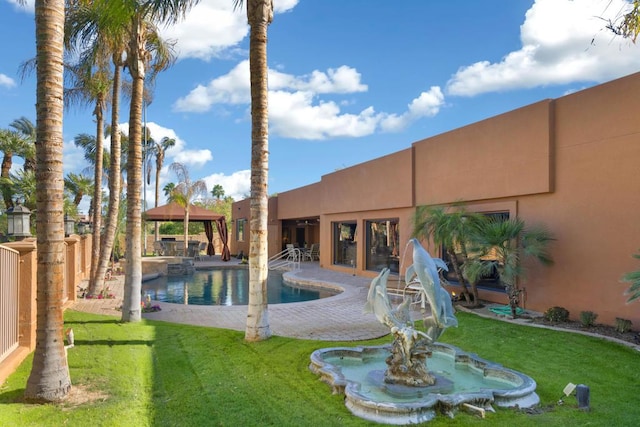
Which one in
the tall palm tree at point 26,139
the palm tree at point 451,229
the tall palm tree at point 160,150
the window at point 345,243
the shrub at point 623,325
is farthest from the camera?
the tall palm tree at point 160,150

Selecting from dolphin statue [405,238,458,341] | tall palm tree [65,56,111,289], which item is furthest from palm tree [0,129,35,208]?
dolphin statue [405,238,458,341]

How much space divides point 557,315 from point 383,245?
9354 mm

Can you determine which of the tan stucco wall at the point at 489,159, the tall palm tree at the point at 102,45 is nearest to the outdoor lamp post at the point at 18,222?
the tall palm tree at the point at 102,45

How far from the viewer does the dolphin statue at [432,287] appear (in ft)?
18.0

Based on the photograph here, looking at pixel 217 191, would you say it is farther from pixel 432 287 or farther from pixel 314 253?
pixel 432 287

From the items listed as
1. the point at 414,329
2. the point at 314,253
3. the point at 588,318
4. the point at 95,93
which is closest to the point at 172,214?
the point at 314,253

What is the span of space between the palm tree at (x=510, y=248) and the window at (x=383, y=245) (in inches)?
280

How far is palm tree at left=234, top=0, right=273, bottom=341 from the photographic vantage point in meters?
8.13

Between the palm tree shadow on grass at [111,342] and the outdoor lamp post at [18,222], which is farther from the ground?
the outdoor lamp post at [18,222]

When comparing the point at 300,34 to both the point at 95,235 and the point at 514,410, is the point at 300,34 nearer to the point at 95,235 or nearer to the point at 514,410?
the point at 95,235

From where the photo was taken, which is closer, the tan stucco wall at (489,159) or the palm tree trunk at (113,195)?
the tan stucco wall at (489,159)

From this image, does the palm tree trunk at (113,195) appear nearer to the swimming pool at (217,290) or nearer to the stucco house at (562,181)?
the swimming pool at (217,290)

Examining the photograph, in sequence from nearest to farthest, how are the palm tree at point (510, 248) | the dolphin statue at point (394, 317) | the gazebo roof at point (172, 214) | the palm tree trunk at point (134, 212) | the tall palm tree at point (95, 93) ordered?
the dolphin statue at point (394, 317)
the palm tree trunk at point (134, 212)
the palm tree at point (510, 248)
the tall palm tree at point (95, 93)
the gazebo roof at point (172, 214)

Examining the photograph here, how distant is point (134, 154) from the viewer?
981cm
